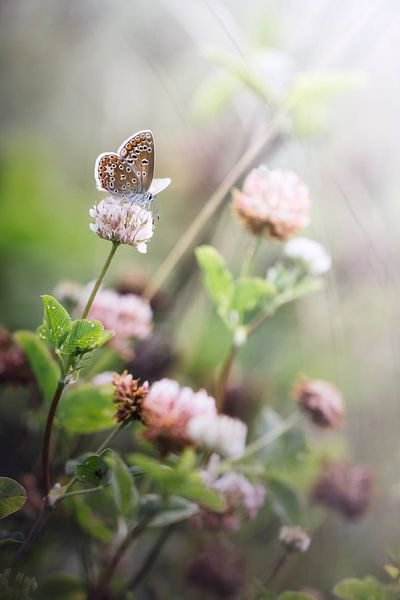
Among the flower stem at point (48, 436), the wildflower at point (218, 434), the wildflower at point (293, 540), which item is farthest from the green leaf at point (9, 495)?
the wildflower at point (293, 540)

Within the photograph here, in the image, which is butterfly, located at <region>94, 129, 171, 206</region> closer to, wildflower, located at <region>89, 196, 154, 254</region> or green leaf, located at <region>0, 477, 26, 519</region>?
wildflower, located at <region>89, 196, 154, 254</region>

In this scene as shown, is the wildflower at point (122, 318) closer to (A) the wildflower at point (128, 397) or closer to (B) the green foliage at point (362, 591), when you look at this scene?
(A) the wildflower at point (128, 397)

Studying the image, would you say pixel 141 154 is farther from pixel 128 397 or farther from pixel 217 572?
pixel 217 572

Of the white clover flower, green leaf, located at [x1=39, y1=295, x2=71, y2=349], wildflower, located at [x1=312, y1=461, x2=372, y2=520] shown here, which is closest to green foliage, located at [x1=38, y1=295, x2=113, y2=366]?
green leaf, located at [x1=39, y1=295, x2=71, y2=349]

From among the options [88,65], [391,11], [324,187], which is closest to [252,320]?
[324,187]

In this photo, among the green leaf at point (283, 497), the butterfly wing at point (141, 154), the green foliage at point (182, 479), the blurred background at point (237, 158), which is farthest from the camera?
the blurred background at point (237, 158)

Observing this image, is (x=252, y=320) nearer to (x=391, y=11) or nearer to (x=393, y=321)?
(x=393, y=321)

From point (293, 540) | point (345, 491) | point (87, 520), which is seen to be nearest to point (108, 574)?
point (87, 520)
